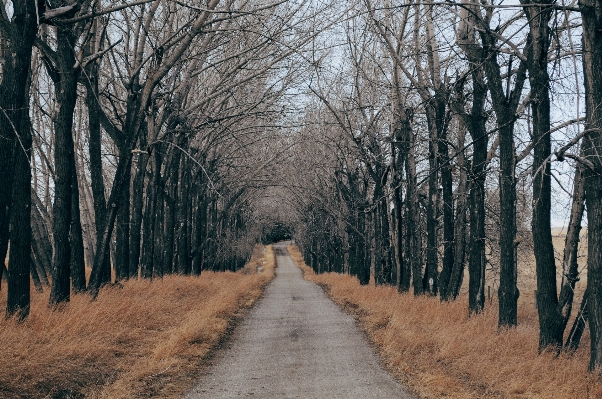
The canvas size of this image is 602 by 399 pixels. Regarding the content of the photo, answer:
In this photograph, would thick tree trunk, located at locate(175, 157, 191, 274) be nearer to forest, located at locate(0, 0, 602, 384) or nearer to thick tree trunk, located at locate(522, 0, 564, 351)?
forest, located at locate(0, 0, 602, 384)

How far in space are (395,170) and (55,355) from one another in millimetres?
14193

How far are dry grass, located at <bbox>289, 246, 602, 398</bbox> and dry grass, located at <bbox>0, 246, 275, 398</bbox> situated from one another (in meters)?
2.82

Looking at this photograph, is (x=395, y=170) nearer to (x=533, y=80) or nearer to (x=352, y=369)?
(x=533, y=80)

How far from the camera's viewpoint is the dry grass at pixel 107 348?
659cm

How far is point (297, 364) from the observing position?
8500 millimetres

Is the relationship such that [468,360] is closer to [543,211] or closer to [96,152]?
[543,211]

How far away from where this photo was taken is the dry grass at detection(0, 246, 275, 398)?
659cm

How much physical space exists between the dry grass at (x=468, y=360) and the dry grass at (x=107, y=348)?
9.26ft

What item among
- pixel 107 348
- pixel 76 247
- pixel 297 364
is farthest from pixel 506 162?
pixel 76 247

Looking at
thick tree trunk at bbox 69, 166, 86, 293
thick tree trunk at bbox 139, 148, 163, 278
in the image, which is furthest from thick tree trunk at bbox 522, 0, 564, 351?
thick tree trunk at bbox 139, 148, 163, 278

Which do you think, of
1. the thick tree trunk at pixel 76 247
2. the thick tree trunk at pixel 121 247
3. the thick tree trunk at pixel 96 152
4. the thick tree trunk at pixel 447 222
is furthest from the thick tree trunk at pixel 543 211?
the thick tree trunk at pixel 121 247

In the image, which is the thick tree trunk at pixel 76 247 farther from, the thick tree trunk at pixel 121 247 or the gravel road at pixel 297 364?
the thick tree trunk at pixel 121 247

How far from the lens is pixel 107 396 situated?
251 inches

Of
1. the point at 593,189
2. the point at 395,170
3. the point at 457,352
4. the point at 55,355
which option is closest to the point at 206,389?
the point at 55,355
